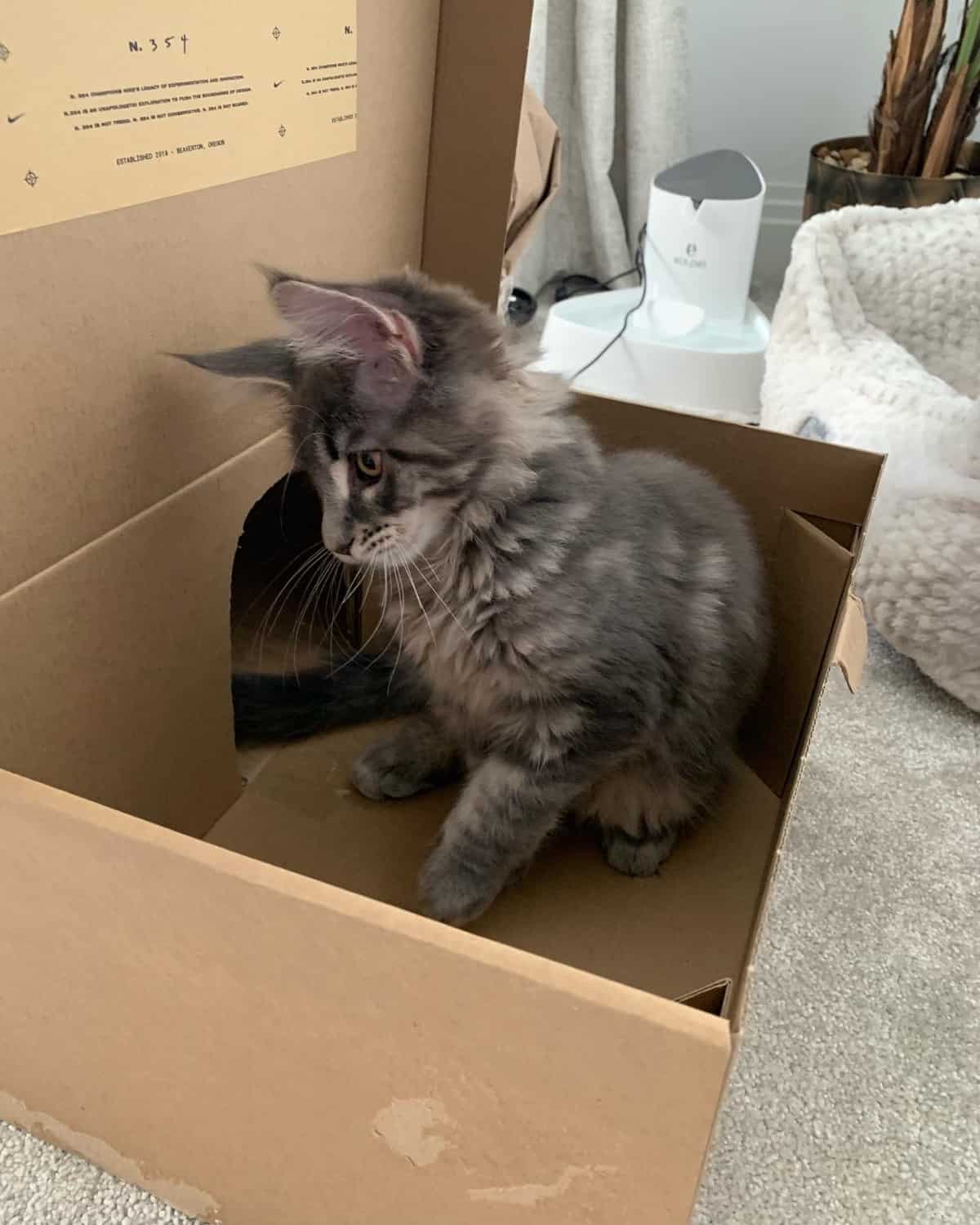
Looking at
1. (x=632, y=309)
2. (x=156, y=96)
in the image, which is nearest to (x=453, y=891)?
(x=156, y=96)

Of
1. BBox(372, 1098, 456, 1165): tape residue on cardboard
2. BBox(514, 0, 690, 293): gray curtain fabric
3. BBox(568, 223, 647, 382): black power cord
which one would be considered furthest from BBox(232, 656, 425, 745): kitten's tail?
BBox(514, 0, 690, 293): gray curtain fabric

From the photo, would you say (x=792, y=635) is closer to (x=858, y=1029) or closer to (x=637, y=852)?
(x=637, y=852)

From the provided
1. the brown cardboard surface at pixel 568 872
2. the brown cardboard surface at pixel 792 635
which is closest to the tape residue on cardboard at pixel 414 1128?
the brown cardboard surface at pixel 568 872

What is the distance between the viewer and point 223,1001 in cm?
56

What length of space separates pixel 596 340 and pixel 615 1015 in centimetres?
170

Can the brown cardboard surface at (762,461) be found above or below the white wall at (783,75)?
below

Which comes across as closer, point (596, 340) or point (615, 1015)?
point (615, 1015)

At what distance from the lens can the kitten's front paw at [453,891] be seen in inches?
34.6

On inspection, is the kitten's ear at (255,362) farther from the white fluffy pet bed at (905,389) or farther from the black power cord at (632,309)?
the black power cord at (632,309)

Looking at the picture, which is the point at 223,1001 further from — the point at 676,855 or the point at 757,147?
the point at 757,147

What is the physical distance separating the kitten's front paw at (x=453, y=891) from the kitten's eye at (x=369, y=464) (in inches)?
13.4

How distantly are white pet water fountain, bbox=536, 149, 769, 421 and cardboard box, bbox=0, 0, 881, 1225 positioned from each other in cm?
79

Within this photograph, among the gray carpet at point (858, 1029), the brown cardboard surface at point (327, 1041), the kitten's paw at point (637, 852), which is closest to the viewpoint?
the brown cardboard surface at point (327, 1041)

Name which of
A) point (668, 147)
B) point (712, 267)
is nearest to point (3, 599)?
point (712, 267)
